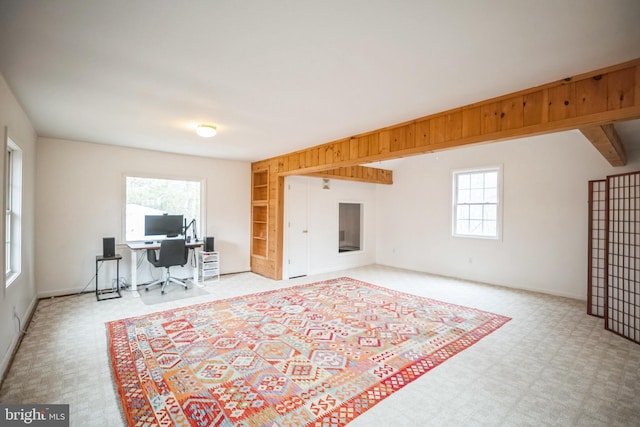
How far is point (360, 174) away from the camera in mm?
6340

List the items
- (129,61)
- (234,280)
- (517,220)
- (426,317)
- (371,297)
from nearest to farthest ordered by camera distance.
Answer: (129,61), (426,317), (371,297), (517,220), (234,280)

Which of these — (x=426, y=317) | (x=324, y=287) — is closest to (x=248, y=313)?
(x=324, y=287)

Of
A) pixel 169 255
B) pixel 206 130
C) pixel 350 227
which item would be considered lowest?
pixel 169 255

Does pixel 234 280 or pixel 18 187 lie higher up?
pixel 18 187

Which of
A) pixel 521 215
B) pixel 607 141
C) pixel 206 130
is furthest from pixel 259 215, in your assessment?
pixel 607 141

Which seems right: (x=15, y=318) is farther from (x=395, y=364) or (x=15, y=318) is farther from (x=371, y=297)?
(x=371, y=297)

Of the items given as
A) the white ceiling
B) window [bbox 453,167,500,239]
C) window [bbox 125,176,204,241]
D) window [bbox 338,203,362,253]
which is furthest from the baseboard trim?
window [bbox 453,167,500,239]

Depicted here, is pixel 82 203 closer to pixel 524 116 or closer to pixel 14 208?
pixel 14 208

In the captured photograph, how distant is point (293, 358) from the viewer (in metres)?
2.63

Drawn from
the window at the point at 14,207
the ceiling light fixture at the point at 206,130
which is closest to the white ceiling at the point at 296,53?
the ceiling light fixture at the point at 206,130

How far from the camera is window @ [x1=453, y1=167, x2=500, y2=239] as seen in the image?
5492 millimetres

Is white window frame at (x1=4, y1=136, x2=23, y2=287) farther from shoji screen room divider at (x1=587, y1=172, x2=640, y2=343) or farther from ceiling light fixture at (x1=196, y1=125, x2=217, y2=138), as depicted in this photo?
shoji screen room divider at (x1=587, y1=172, x2=640, y2=343)

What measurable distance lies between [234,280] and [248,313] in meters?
1.90

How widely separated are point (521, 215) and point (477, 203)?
2.62 ft
